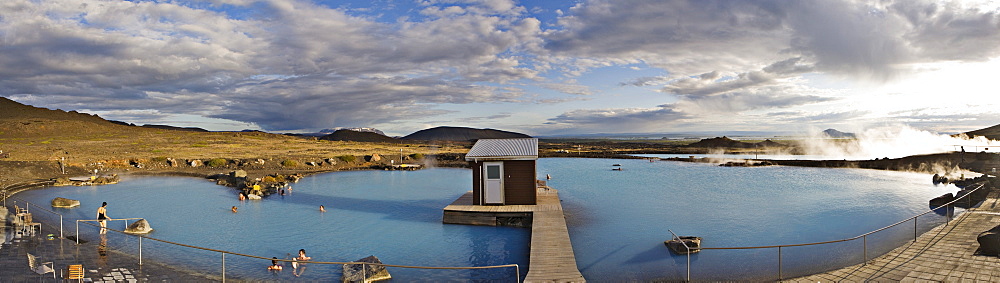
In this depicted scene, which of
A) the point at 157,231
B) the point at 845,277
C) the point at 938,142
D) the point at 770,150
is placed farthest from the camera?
the point at 770,150

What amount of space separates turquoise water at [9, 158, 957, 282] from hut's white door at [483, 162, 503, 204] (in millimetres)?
1630

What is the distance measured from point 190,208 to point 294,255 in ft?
43.3

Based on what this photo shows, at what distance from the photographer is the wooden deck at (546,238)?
10.9m

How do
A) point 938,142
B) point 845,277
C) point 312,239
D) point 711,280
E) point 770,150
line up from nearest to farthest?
point 845,277, point 711,280, point 312,239, point 938,142, point 770,150

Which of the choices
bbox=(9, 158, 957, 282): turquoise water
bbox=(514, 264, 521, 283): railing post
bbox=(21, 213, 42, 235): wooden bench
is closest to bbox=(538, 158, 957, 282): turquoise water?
bbox=(9, 158, 957, 282): turquoise water

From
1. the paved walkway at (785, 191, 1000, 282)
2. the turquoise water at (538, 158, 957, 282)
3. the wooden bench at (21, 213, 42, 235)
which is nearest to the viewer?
the paved walkway at (785, 191, 1000, 282)

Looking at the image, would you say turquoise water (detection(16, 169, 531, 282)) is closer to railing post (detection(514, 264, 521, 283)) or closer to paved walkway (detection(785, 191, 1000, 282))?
railing post (detection(514, 264, 521, 283))

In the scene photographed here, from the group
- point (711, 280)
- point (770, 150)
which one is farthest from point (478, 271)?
point (770, 150)

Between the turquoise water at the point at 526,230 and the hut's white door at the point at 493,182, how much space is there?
5.35 feet

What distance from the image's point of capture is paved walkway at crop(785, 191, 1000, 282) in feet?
33.6

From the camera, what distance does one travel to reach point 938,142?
2564 inches

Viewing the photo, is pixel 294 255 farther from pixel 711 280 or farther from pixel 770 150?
pixel 770 150

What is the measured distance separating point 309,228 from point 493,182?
7892mm

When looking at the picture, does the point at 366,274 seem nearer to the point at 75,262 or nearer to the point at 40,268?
the point at 40,268
